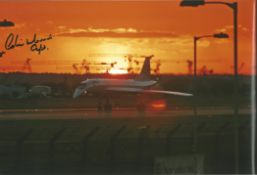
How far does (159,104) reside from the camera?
29.8 metres

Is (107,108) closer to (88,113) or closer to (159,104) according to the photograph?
(88,113)

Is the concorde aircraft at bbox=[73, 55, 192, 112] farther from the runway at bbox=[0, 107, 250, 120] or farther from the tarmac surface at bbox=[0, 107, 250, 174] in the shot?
the tarmac surface at bbox=[0, 107, 250, 174]

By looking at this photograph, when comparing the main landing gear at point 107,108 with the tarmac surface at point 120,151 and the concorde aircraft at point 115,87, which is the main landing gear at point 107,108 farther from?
the tarmac surface at point 120,151

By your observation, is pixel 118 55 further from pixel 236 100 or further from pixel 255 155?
pixel 255 155

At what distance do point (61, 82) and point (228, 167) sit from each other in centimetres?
583

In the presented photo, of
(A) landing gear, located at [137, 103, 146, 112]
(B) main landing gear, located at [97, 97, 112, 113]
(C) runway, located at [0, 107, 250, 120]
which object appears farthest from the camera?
(A) landing gear, located at [137, 103, 146, 112]
